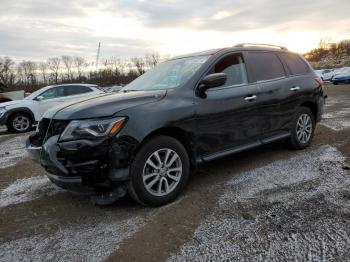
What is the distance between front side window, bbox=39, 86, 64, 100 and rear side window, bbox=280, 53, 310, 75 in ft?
28.0

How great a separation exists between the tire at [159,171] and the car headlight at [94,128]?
0.37 metres

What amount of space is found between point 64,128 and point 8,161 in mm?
3677

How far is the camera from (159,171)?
3.89 metres

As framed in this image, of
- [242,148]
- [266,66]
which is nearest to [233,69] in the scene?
[266,66]

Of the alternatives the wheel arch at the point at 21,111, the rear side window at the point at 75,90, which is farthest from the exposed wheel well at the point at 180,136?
the wheel arch at the point at 21,111

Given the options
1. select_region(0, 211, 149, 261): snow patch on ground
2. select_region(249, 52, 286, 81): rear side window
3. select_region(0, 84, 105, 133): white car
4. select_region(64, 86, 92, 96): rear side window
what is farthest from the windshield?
select_region(64, 86, 92, 96): rear side window

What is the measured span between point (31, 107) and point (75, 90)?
154 cm

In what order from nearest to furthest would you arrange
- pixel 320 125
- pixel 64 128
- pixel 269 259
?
pixel 269 259, pixel 64 128, pixel 320 125

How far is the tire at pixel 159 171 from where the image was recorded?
3.72 meters

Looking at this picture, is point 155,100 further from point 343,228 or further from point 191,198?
point 343,228

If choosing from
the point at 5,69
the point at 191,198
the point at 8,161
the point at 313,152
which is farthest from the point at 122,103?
the point at 5,69

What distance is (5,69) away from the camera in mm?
73125

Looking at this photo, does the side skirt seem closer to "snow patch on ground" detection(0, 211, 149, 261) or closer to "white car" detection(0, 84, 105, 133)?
"snow patch on ground" detection(0, 211, 149, 261)

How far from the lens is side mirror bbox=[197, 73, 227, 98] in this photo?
4199mm
